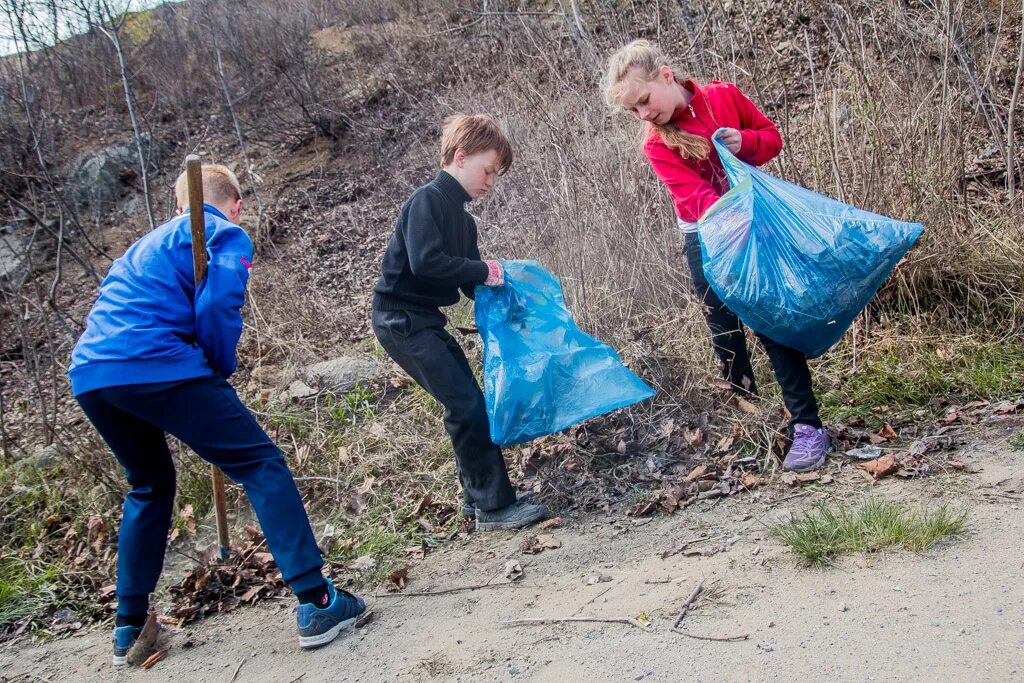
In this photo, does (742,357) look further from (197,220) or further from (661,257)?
(197,220)

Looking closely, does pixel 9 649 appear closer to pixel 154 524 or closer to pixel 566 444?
pixel 154 524

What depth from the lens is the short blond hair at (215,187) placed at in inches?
125

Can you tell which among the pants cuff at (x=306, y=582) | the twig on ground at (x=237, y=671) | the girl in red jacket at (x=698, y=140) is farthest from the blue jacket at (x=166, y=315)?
the girl in red jacket at (x=698, y=140)

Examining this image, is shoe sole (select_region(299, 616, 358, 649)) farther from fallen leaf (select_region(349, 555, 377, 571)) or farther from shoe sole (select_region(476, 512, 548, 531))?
shoe sole (select_region(476, 512, 548, 531))

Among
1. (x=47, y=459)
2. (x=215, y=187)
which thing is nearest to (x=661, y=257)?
(x=215, y=187)

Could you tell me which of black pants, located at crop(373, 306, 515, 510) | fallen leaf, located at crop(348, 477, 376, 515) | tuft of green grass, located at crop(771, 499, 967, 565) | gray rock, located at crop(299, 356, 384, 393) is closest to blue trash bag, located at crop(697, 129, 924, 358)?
tuft of green grass, located at crop(771, 499, 967, 565)

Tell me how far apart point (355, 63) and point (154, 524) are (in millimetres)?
9148

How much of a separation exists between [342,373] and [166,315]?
275 cm

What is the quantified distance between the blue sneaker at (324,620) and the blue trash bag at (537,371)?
0.83 m

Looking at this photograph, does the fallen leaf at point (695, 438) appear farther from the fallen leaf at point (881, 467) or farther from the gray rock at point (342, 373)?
the gray rock at point (342, 373)

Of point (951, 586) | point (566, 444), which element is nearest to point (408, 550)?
point (566, 444)

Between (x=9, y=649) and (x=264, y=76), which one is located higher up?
(x=264, y=76)

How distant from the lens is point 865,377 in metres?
4.25

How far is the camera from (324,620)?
3.02 meters
